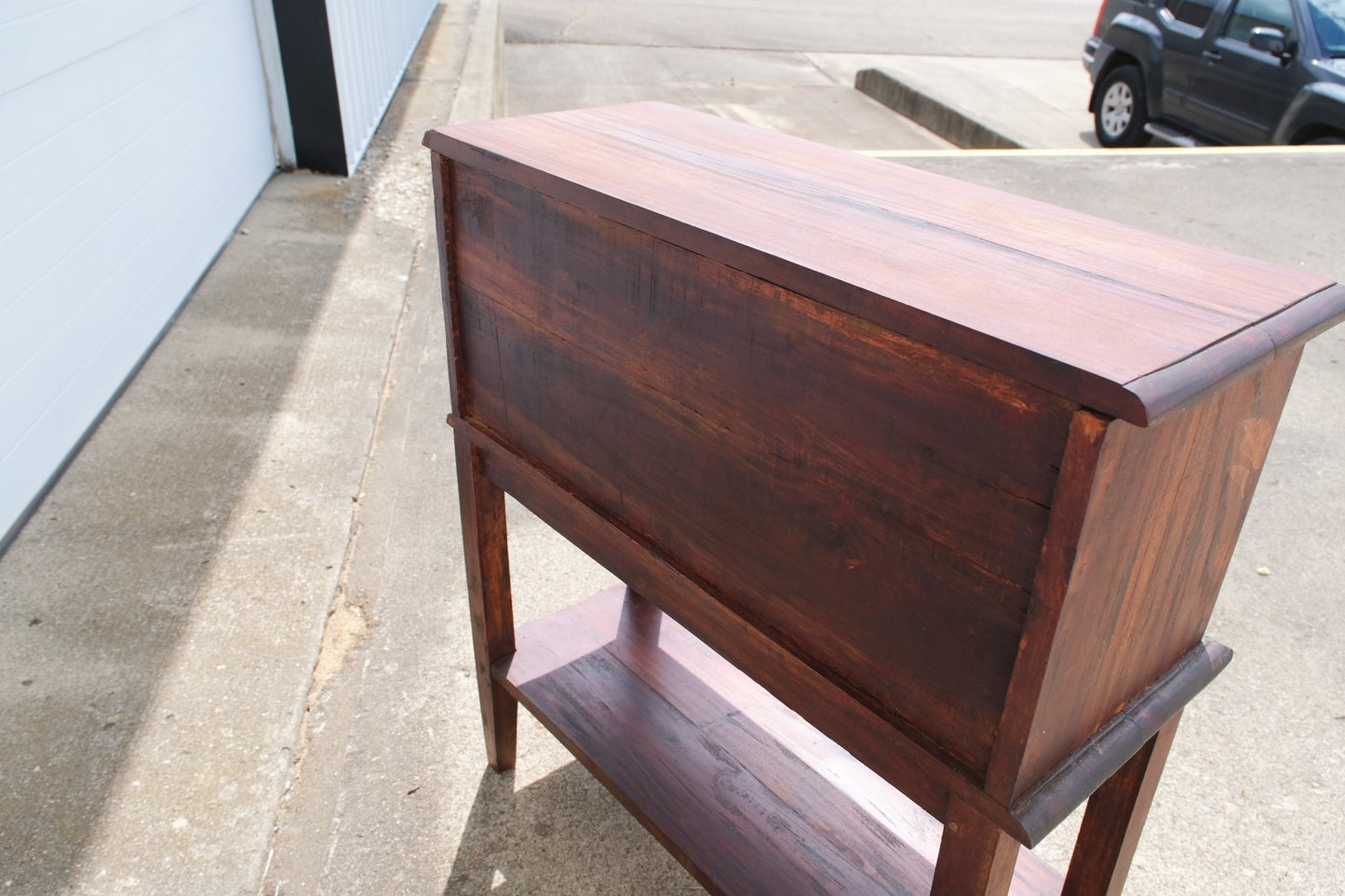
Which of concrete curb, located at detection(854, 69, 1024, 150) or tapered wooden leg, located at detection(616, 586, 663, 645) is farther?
concrete curb, located at detection(854, 69, 1024, 150)

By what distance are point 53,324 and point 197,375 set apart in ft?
1.81

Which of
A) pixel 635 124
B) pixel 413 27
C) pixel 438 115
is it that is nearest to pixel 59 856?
pixel 635 124

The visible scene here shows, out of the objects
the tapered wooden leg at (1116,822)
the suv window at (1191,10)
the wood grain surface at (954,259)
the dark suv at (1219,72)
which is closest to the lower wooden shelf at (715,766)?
the tapered wooden leg at (1116,822)

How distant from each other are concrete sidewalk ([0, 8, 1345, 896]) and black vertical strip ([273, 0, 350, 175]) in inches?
60.3

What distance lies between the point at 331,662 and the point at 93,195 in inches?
75.3

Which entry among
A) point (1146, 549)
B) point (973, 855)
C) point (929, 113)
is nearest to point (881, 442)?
point (1146, 549)

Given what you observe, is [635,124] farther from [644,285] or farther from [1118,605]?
[1118,605]

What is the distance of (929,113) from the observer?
8.97 metres

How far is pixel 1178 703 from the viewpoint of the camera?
123 centimetres

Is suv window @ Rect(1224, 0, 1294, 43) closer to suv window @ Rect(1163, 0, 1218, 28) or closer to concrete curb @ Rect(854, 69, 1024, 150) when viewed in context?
suv window @ Rect(1163, 0, 1218, 28)

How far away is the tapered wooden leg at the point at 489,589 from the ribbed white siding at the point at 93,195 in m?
1.48

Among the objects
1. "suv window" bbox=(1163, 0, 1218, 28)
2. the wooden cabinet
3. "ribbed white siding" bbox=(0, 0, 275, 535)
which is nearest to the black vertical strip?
"ribbed white siding" bbox=(0, 0, 275, 535)

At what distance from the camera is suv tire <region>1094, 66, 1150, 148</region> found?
7363 mm

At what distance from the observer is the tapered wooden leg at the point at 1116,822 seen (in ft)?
4.53
